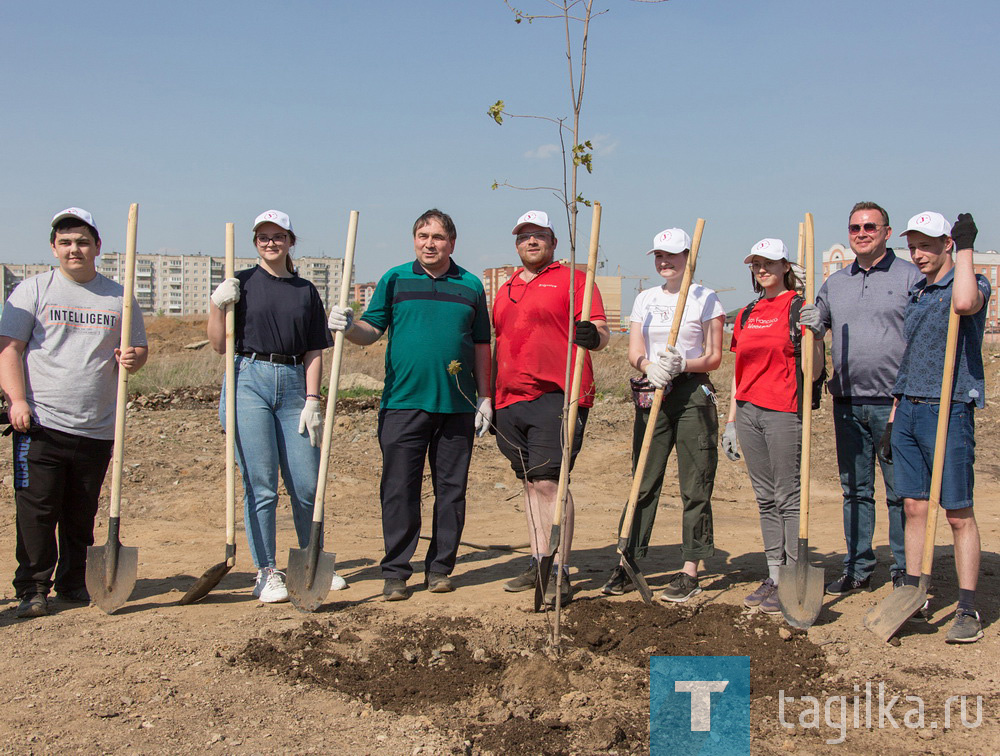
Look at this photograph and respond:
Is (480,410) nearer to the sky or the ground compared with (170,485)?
nearer to the sky

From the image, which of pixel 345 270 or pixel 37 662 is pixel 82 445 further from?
pixel 345 270

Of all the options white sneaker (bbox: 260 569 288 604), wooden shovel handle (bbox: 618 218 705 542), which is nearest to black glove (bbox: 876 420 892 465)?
wooden shovel handle (bbox: 618 218 705 542)

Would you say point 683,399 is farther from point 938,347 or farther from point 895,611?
point 895,611

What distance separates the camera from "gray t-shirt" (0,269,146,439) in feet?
14.7

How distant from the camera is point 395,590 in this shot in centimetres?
473

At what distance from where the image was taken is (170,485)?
8.22 metres

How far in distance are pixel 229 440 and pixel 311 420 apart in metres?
0.44

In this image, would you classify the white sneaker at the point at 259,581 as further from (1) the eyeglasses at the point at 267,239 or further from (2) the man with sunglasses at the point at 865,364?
(2) the man with sunglasses at the point at 865,364

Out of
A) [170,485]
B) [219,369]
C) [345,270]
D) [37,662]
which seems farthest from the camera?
[219,369]

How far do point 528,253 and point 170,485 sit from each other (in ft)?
16.8

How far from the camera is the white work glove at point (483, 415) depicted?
4836mm

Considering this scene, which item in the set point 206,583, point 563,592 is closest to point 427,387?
point 563,592

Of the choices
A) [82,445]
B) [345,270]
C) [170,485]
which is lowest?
[170,485]

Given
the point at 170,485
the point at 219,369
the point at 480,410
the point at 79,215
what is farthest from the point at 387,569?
the point at 219,369
